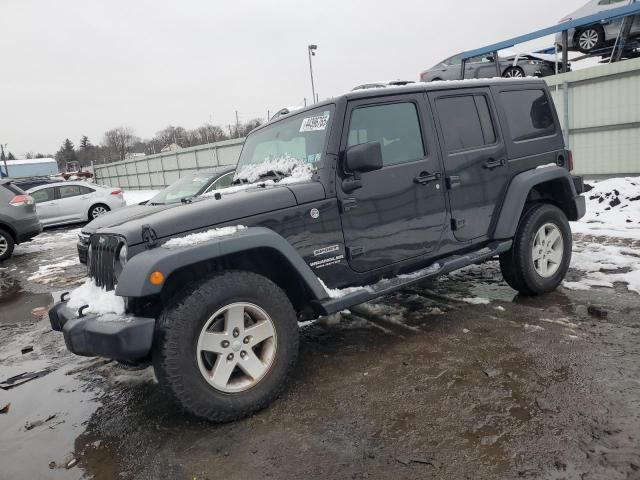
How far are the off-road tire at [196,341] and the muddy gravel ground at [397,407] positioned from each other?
14 centimetres

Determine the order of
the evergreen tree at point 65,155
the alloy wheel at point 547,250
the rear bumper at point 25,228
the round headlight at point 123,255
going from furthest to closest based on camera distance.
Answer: the evergreen tree at point 65,155 < the rear bumper at point 25,228 < the alloy wheel at point 547,250 < the round headlight at point 123,255

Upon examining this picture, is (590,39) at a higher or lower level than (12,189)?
higher

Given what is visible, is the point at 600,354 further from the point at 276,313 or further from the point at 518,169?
the point at 276,313

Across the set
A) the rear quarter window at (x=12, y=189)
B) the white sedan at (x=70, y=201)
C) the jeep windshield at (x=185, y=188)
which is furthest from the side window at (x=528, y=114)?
the white sedan at (x=70, y=201)

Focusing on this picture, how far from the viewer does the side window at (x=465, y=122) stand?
159 inches

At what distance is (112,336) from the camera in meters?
2.63

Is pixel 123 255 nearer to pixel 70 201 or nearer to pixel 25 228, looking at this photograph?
pixel 25 228

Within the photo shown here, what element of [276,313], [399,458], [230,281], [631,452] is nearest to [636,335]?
[631,452]

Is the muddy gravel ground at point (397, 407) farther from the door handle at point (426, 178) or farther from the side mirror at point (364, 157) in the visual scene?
the side mirror at point (364, 157)

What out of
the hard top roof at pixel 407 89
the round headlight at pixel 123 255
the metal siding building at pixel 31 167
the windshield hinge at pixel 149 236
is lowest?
the round headlight at pixel 123 255

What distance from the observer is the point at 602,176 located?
10.3 metres

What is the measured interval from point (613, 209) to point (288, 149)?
690cm

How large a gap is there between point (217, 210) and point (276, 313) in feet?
2.50

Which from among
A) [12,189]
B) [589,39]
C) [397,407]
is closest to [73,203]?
[12,189]
